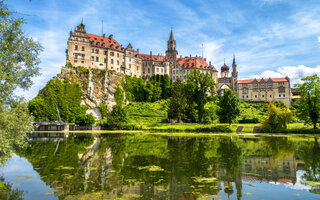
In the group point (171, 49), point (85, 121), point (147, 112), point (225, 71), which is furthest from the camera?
point (225, 71)

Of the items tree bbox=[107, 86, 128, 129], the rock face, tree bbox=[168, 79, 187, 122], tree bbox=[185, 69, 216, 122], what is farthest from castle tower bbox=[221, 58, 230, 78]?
tree bbox=[107, 86, 128, 129]

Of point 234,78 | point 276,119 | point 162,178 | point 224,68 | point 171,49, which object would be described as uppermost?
point 171,49

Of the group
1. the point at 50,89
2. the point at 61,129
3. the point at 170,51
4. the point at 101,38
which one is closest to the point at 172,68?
the point at 170,51

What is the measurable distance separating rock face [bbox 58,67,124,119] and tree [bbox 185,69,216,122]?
31.1 m

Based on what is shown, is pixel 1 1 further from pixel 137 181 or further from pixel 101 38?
pixel 101 38

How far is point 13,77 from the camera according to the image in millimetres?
11531

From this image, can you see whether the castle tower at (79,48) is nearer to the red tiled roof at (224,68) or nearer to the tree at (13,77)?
the tree at (13,77)

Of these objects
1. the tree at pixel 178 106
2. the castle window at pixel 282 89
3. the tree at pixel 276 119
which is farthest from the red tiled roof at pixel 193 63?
the tree at pixel 276 119

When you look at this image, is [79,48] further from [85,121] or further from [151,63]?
[151,63]

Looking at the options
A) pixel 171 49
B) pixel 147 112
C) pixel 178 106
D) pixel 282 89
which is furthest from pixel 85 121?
pixel 282 89

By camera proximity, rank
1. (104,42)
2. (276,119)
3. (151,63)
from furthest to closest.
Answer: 1. (151,63)
2. (104,42)
3. (276,119)

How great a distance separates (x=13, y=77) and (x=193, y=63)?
103651 millimetres

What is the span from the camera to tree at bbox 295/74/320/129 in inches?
1636

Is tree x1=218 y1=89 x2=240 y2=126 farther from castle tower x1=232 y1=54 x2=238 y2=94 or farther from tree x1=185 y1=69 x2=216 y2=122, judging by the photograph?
castle tower x1=232 y1=54 x2=238 y2=94
